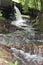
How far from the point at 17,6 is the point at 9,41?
1177 centimetres

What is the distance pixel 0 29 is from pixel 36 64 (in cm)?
687

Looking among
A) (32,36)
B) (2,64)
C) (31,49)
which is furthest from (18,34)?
(2,64)

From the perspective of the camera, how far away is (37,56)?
9.66 m

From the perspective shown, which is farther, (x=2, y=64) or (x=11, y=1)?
(x=11, y=1)

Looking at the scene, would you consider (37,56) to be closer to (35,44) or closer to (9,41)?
(35,44)

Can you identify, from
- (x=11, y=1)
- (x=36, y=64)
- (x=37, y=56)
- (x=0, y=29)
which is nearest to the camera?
(x=36, y=64)

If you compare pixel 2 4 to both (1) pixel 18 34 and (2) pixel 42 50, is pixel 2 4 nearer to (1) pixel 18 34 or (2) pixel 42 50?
(1) pixel 18 34

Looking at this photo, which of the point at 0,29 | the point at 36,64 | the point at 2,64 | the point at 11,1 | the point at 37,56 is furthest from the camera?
the point at 11,1

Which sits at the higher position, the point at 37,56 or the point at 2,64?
the point at 2,64

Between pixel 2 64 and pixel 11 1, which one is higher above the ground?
pixel 2 64

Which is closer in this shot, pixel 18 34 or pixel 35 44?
pixel 35 44

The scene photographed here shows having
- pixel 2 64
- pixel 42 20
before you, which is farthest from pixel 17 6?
pixel 2 64

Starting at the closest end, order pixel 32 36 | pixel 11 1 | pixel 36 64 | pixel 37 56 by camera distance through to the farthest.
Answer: pixel 36 64, pixel 37 56, pixel 32 36, pixel 11 1

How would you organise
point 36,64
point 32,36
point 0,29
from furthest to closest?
point 0,29 → point 32,36 → point 36,64
